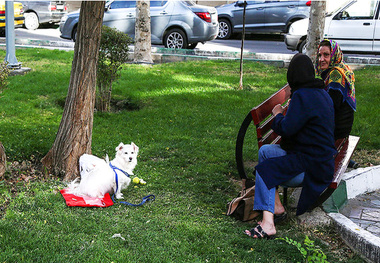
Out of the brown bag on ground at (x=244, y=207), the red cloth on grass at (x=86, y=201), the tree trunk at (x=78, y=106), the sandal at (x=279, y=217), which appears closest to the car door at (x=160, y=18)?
the tree trunk at (x=78, y=106)

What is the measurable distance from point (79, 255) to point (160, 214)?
1.16 meters

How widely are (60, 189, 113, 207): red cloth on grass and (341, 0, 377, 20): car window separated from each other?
36.4 feet

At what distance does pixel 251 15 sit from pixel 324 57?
14.4 metres

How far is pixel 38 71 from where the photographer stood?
35.9 ft

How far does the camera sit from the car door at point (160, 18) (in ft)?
48.8

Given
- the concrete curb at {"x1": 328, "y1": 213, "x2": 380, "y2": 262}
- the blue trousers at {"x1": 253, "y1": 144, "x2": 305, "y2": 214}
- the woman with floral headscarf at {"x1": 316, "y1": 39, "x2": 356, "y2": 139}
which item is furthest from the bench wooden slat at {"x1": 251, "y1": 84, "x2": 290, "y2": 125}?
the concrete curb at {"x1": 328, "y1": 213, "x2": 380, "y2": 262}

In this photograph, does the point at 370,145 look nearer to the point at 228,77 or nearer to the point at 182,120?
the point at 182,120

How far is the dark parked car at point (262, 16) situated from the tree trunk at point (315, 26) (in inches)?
354

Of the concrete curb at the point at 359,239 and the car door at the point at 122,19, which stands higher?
the car door at the point at 122,19

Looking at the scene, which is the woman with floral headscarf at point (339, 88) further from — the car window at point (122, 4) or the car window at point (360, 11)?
the car window at point (122, 4)

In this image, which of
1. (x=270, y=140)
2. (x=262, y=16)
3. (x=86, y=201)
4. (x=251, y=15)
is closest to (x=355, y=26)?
(x=262, y=16)

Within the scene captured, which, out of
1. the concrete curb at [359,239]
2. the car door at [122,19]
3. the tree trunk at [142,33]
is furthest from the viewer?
the car door at [122,19]

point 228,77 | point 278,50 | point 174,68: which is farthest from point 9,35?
point 278,50

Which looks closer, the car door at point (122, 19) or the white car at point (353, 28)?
the white car at point (353, 28)
